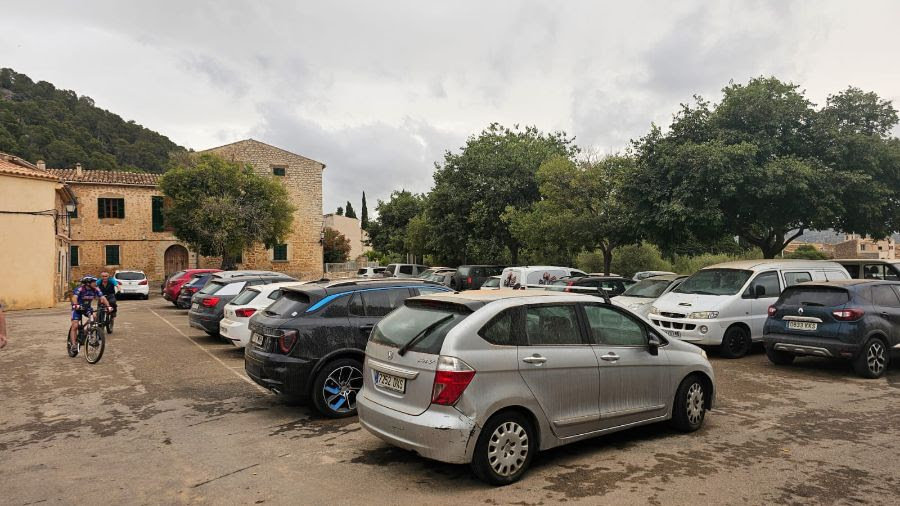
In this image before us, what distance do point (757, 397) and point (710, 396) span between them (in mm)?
1964

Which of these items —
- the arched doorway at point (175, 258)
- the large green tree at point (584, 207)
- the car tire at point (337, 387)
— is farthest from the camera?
the arched doorway at point (175, 258)

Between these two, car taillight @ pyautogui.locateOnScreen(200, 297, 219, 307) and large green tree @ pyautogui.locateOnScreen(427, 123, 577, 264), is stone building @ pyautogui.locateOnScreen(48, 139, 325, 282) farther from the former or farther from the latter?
car taillight @ pyautogui.locateOnScreen(200, 297, 219, 307)

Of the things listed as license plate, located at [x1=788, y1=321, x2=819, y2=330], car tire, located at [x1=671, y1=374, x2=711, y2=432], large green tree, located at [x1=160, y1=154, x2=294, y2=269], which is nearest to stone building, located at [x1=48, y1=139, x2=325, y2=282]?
large green tree, located at [x1=160, y1=154, x2=294, y2=269]

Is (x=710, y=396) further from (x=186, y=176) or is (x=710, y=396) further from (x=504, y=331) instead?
(x=186, y=176)

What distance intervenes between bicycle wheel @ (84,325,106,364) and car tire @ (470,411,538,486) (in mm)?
8805

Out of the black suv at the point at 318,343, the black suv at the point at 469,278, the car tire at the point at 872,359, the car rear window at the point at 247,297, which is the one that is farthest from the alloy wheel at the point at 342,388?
the black suv at the point at 469,278

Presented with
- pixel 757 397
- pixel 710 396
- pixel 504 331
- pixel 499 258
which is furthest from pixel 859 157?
pixel 499 258

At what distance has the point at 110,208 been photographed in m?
39.1

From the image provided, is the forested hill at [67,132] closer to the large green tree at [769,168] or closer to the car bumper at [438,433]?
the large green tree at [769,168]

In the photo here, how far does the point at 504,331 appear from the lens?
4.95 m

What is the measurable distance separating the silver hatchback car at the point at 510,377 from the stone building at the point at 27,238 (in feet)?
78.4

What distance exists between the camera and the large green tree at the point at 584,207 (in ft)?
70.1

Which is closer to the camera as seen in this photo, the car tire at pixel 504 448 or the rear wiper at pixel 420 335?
the car tire at pixel 504 448

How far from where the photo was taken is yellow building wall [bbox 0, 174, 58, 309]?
22984 millimetres
